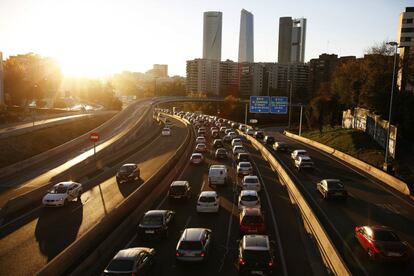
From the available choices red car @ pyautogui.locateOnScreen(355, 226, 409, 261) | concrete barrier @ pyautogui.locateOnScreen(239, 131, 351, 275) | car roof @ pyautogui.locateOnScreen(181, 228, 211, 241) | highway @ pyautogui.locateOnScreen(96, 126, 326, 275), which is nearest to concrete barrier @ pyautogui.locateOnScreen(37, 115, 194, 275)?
highway @ pyautogui.locateOnScreen(96, 126, 326, 275)

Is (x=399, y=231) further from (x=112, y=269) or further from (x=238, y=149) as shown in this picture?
(x=238, y=149)

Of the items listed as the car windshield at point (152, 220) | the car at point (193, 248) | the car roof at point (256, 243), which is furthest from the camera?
the car windshield at point (152, 220)

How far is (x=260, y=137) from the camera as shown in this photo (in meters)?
69.2

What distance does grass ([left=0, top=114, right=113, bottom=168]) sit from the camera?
1857 inches

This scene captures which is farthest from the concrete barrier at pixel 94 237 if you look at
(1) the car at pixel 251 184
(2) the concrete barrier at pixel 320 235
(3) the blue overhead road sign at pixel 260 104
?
(3) the blue overhead road sign at pixel 260 104

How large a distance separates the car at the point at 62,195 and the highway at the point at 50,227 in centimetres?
41

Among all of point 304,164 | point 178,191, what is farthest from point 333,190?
point 304,164

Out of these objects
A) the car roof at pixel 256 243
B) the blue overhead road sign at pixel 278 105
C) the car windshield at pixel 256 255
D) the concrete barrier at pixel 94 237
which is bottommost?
the concrete barrier at pixel 94 237

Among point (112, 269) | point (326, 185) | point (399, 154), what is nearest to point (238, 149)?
→ point (399, 154)

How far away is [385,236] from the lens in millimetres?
16859

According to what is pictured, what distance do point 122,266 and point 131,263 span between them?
1.08 feet

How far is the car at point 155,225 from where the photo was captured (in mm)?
19141

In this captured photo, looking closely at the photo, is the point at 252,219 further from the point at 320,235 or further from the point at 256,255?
the point at 256,255

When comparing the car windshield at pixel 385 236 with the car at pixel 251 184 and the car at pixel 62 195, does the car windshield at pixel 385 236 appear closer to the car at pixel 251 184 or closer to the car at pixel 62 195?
the car at pixel 251 184
